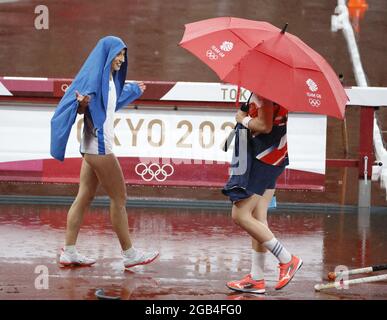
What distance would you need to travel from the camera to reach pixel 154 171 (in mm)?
11234

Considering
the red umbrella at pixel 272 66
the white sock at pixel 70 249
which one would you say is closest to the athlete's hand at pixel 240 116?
the red umbrella at pixel 272 66

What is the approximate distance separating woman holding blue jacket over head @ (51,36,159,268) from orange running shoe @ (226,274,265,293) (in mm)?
891

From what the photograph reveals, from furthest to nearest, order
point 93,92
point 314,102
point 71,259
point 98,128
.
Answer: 1. point 71,259
2. point 98,128
3. point 93,92
4. point 314,102

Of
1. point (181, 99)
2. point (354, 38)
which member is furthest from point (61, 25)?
point (181, 99)

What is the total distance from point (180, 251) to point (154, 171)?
2.28 meters

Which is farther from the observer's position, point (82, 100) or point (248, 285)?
point (82, 100)

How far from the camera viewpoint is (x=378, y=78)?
16.5 meters

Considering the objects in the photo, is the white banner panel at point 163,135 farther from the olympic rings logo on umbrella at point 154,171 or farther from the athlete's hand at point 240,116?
the athlete's hand at point 240,116

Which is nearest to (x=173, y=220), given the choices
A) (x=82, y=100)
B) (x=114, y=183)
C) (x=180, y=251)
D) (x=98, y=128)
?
(x=180, y=251)

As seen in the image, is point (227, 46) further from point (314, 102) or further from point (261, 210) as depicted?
point (261, 210)

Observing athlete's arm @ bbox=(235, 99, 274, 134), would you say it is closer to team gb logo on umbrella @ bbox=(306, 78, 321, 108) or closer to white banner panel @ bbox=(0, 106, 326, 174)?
team gb logo on umbrella @ bbox=(306, 78, 321, 108)

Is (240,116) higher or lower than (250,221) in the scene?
higher

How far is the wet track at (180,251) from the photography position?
7.56 meters
